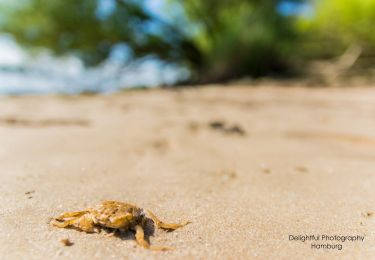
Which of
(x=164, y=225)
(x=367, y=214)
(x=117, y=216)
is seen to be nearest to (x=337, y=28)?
(x=367, y=214)

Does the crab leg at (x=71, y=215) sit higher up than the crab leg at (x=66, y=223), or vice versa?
the crab leg at (x=71, y=215)

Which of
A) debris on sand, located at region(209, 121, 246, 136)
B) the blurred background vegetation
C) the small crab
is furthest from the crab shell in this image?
the blurred background vegetation

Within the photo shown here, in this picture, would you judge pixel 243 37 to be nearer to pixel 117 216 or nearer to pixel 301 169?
pixel 301 169

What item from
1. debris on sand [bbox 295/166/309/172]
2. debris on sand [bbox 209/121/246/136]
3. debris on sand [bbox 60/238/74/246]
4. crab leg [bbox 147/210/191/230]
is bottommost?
debris on sand [bbox 295/166/309/172]

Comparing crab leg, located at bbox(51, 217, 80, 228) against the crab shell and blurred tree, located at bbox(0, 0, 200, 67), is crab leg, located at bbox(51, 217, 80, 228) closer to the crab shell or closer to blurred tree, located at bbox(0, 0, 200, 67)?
the crab shell

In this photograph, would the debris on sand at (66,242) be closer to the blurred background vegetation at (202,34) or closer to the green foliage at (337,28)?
the blurred background vegetation at (202,34)

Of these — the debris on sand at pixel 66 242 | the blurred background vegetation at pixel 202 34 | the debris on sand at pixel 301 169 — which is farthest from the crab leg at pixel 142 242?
the blurred background vegetation at pixel 202 34
